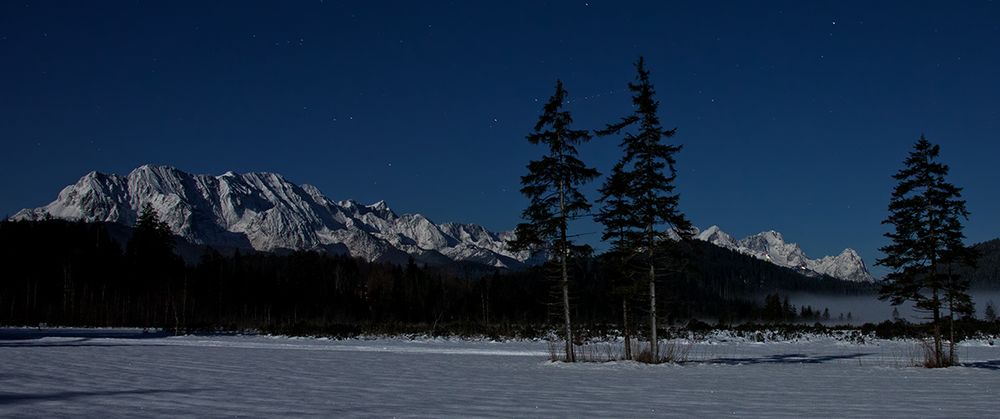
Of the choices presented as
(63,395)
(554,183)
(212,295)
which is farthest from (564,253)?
(212,295)

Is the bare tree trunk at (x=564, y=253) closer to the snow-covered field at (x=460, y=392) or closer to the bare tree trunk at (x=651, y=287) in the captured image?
→ the bare tree trunk at (x=651, y=287)

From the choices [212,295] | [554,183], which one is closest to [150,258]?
[212,295]

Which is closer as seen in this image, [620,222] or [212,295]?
[620,222]

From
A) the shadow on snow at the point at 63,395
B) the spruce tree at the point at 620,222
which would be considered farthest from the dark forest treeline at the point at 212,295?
the shadow on snow at the point at 63,395

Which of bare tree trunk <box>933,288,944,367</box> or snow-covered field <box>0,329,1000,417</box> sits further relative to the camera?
bare tree trunk <box>933,288,944,367</box>

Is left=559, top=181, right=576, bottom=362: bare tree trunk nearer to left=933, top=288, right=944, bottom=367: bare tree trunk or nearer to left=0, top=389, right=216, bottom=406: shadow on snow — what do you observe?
left=933, top=288, right=944, bottom=367: bare tree trunk

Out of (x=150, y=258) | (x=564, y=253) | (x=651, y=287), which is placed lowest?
(x=651, y=287)

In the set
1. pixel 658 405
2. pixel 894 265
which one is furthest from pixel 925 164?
pixel 658 405

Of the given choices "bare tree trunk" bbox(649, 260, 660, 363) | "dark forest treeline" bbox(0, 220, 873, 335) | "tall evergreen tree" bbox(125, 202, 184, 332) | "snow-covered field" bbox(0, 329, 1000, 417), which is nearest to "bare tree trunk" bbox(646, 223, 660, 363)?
"bare tree trunk" bbox(649, 260, 660, 363)

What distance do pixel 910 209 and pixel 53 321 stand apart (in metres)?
79.2

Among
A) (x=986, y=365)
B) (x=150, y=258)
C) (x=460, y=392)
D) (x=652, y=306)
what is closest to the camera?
(x=460, y=392)

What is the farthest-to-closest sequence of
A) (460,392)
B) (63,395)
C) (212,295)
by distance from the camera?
(212,295), (460,392), (63,395)

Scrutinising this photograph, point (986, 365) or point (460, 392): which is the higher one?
point (460, 392)

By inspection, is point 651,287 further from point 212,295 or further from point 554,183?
point 212,295
